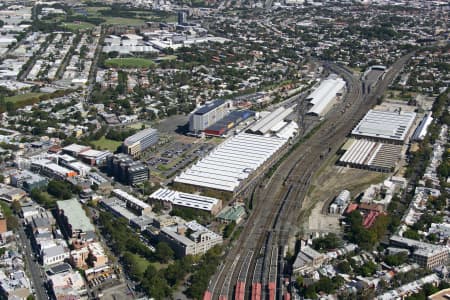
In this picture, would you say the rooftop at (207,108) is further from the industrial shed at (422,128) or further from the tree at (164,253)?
the tree at (164,253)

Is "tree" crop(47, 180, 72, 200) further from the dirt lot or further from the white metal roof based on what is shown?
the white metal roof

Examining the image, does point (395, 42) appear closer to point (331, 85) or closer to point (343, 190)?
point (331, 85)

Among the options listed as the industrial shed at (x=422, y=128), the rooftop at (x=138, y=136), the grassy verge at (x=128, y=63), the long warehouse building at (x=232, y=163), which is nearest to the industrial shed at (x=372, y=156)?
the industrial shed at (x=422, y=128)

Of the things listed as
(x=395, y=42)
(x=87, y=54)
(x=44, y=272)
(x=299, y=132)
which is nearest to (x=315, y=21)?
(x=395, y=42)

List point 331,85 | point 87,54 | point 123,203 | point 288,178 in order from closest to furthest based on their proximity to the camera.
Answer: point 123,203 → point 288,178 → point 331,85 → point 87,54

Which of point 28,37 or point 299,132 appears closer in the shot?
point 299,132

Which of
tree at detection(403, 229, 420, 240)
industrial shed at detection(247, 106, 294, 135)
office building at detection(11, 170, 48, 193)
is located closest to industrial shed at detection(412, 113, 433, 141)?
industrial shed at detection(247, 106, 294, 135)

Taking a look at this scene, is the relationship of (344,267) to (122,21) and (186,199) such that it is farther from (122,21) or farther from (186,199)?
(122,21)

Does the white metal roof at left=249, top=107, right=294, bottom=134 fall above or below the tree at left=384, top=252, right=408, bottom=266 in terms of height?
below
